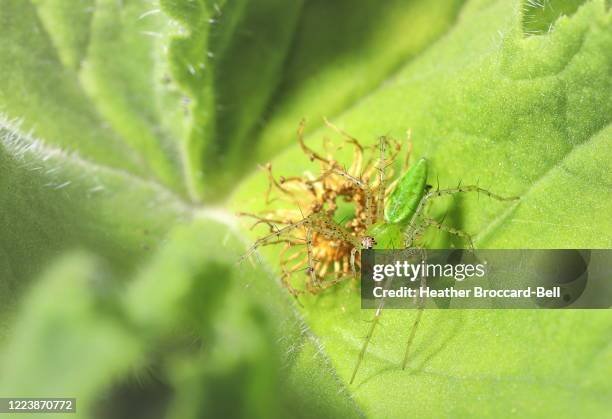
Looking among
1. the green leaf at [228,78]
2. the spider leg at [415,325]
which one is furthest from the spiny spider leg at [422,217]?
the green leaf at [228,78]

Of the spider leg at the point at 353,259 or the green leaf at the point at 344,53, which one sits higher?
the green leaf at the point at 344,53

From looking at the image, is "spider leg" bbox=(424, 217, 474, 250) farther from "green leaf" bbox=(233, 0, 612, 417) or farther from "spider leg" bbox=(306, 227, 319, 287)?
"spider leg" bbox=(306, 227, 319, 287)

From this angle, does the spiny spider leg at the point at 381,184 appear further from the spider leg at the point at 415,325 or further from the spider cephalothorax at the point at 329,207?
the spider leg at the point at 415,325

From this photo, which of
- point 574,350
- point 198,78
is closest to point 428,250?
point 574,350

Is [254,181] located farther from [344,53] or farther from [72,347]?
[72,347]

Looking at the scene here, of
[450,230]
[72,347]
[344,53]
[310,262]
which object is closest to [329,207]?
[310,262]

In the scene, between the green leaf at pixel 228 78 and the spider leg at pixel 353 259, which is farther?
the green leaf at pixel 228 78

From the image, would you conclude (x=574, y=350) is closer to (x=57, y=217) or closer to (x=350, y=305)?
(x=350, y=305)

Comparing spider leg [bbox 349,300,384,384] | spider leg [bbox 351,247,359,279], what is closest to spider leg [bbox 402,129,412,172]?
spider leg [bbox 351,247,359,279]
